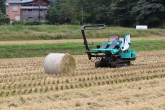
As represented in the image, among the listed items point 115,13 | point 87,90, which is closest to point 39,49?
point 87,90

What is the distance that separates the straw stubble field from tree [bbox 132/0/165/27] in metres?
41.7

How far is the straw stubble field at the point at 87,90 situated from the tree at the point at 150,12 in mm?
41697

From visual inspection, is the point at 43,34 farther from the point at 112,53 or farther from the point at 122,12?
the point at 122,12

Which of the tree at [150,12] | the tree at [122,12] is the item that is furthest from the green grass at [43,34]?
the tree at [122,12]

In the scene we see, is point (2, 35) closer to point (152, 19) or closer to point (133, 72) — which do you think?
point (133, 72)

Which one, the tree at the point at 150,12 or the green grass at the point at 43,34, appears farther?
the tree at the point at 150,12

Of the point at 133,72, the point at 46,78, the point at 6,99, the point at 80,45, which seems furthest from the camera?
the point at 80,45

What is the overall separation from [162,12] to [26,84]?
157 ft

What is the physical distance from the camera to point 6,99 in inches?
367

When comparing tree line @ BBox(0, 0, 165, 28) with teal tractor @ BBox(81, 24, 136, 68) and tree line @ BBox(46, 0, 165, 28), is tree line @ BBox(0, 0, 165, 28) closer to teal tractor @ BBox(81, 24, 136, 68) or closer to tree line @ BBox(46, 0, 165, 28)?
tree line @ BBox(46, 0, 165, 28)

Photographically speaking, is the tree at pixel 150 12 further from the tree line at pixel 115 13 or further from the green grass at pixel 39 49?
the green grass at pixel 39 49

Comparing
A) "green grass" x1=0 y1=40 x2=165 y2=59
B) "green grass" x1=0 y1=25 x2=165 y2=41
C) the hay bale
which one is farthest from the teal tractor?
"green grass" x1=0 y1=25 x2=165 y2=41

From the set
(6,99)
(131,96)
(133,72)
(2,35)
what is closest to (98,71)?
(133,72)

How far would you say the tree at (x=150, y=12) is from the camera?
180ft
